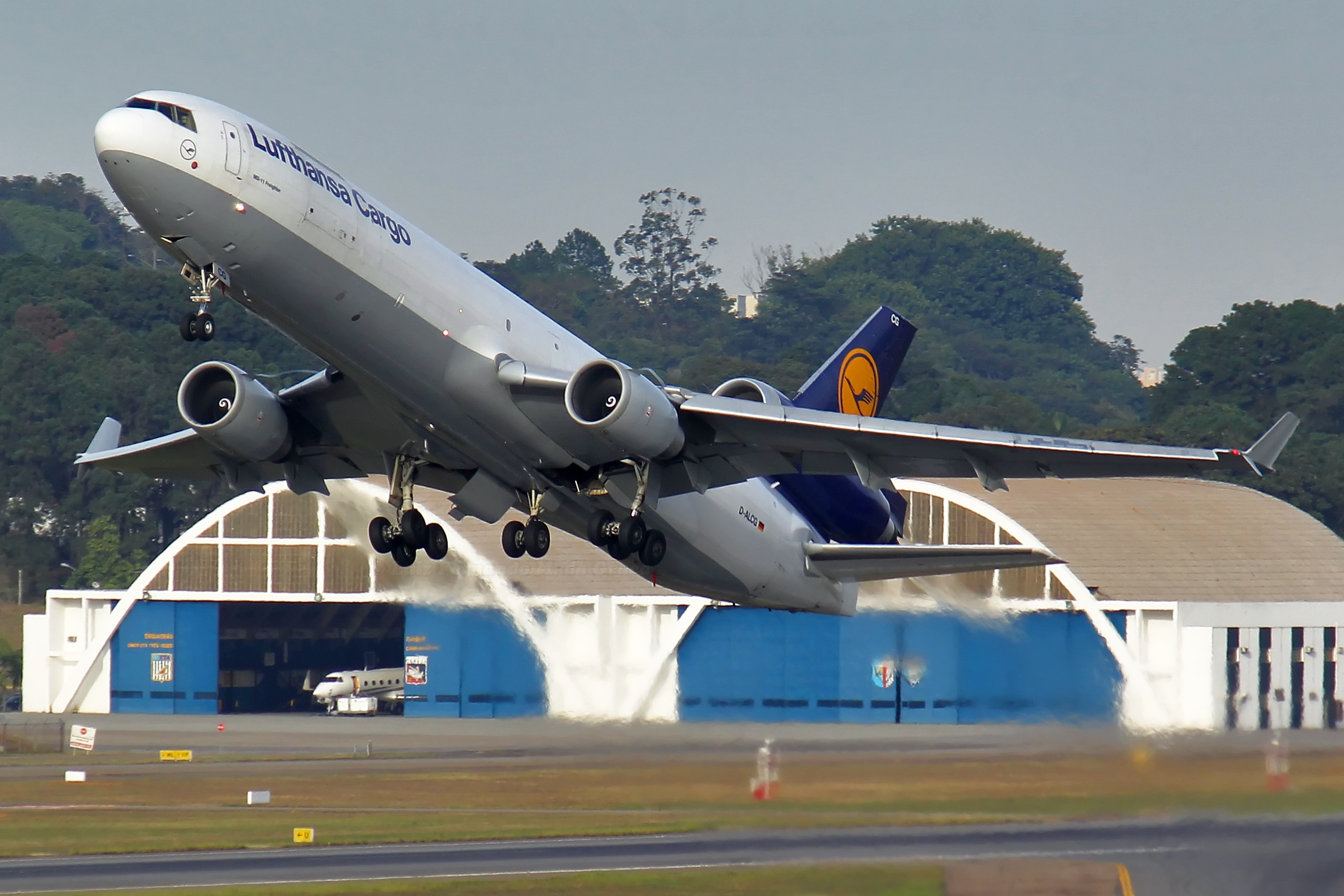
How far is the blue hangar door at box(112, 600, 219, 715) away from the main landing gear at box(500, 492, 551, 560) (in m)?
32.3

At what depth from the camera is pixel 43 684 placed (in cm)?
5803

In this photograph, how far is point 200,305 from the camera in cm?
2261

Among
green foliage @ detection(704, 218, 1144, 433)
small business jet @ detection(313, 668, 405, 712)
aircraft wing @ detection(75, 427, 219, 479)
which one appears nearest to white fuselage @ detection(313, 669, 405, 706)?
small business jet @ detection(313, 668, 405, 712)

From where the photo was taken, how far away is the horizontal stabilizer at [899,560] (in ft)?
98.3

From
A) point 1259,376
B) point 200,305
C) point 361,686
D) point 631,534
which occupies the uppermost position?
point 1259,376

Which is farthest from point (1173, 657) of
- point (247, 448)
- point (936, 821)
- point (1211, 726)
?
point (247, 448)

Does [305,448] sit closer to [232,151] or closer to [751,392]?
[751,392]

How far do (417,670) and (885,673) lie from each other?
50.3 ft

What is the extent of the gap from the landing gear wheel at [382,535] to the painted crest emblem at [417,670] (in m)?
21.6

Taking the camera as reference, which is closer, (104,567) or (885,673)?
(885,673)

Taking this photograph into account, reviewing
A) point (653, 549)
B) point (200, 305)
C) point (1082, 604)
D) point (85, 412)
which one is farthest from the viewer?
point (85, 412)

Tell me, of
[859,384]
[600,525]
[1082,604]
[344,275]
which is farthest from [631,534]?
[1082,604]

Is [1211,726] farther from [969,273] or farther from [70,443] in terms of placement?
[969,273]

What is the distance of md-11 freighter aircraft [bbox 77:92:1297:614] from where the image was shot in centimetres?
2238
